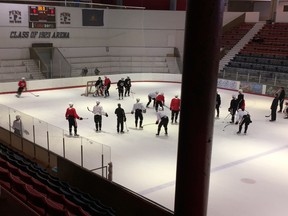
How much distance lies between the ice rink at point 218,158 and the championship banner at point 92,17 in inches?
436

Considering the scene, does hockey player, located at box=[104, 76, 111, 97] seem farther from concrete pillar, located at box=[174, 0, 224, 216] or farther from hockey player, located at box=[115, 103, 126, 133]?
concrete pillar, located at box=[174, 0, 224, 216]

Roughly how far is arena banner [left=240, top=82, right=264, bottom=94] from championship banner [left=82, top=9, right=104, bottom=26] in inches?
490

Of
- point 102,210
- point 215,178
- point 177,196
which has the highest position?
point 177,196

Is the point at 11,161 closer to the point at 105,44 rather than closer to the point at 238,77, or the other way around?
the point at 238,77

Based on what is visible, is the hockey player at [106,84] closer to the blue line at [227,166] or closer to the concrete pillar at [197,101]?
the blue line at [227,166]

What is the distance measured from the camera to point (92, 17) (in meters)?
28.3

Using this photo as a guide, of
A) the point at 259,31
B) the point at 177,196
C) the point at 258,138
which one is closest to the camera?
the point at 177,196

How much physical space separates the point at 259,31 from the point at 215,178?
1010 inches

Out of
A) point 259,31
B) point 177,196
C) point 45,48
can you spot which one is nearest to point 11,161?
point 177,196

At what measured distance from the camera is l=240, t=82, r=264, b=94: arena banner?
23.5m

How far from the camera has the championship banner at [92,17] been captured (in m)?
27.9

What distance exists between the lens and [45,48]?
26.1m

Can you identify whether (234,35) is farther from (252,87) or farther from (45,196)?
(45,196)

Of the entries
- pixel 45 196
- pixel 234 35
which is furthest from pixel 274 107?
pixel 234 35
